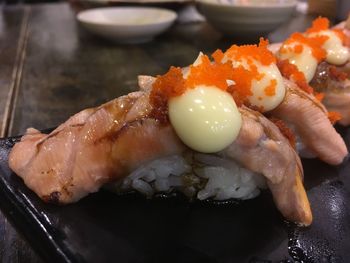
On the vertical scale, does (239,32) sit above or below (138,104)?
below

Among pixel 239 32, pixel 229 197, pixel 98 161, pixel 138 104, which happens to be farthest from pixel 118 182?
pixel 239 32

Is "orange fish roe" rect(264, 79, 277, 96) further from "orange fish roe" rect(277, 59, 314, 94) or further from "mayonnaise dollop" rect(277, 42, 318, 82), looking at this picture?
"mayonnaise dollop" rect(277, 42, 318, 82)

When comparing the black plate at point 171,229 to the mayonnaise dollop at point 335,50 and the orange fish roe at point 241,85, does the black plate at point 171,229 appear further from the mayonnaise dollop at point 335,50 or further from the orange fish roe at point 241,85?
the mayonnaise dollop at point 335,50

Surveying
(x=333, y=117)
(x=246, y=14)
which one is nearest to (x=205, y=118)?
(x=333, y=117)

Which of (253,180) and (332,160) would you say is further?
(332,160)

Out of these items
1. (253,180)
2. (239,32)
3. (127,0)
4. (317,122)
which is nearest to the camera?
(253,180)

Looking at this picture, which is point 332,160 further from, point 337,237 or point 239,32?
point 239,32

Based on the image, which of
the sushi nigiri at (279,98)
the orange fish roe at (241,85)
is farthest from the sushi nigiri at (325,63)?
the orange fish roe at (241,85)
